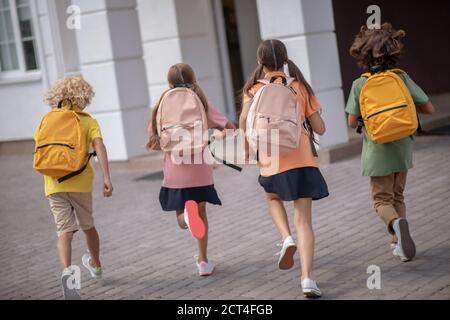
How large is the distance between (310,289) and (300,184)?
718mm

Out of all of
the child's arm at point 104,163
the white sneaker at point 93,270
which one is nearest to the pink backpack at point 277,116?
the child's arm at point 104,163

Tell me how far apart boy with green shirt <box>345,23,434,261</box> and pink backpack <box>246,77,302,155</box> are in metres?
0.72

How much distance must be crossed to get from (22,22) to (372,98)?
1197 centimetres

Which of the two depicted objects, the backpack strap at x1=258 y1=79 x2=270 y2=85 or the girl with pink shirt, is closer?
the backpack strap at x1=258 y1=79 x2=270 y2=85

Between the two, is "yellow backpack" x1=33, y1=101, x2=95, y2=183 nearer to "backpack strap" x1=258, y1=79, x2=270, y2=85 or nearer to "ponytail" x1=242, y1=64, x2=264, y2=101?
"ponytail" x1=242, y1=64, x2=264, y2=101

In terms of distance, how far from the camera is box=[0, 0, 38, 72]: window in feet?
54.6

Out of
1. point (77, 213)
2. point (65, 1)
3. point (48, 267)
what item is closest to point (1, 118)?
point (65, 1)

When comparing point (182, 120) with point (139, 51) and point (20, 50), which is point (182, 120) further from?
point (20, 50)

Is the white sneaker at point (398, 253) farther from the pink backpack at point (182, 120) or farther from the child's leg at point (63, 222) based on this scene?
the child's leg at point (63, 222)

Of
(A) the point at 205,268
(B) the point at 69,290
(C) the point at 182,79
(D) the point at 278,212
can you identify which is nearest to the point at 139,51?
(C) the point at 182,79

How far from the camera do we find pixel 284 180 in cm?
584

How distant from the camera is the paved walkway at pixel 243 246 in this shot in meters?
6.05

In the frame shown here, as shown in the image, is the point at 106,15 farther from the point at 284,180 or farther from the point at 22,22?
the point at 284,180

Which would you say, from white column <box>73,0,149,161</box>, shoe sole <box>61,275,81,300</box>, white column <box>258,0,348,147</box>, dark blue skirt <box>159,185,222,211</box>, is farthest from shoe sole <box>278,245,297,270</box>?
white column <box>73,0,149,161</box>
